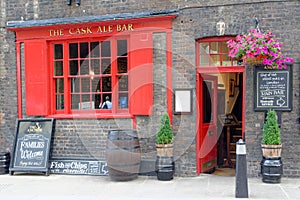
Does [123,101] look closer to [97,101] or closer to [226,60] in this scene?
[97,101]

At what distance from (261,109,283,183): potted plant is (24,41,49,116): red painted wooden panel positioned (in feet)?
16.2

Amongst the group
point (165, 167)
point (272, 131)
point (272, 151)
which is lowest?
point (165, 167)

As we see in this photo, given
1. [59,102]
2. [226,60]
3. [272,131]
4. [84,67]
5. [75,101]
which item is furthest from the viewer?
[59,102]

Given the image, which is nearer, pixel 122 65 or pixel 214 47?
pixel 214 47

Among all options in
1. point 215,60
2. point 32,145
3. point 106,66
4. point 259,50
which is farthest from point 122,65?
point 259,50

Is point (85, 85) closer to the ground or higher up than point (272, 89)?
higher up

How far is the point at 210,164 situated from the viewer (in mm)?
8016

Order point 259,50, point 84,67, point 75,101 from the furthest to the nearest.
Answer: point 75,101 → point 84,67 → point 259,50

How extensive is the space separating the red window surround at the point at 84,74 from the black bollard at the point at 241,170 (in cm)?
246

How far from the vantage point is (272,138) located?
652 cm

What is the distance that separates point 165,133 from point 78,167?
2243 mm

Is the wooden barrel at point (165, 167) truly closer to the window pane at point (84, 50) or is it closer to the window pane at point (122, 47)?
the window pane at point (122, 47)

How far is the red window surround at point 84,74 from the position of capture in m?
7.48

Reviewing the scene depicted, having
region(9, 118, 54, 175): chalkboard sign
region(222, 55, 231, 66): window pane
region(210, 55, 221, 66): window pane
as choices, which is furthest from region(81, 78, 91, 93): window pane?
region(222, 55, 231, 66): window pane
